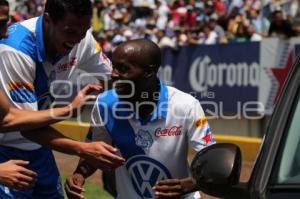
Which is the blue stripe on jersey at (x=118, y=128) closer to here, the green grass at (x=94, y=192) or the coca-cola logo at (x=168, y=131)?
the coca-cola logo at (x=168, y=131)

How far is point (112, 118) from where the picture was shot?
165 inches

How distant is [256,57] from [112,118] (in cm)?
963

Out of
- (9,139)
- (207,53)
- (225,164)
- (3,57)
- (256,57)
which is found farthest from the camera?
(207,53)

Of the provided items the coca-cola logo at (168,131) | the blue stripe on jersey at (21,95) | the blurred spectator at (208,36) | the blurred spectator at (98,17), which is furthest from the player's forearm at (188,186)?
the blurred spectator at (98,17)

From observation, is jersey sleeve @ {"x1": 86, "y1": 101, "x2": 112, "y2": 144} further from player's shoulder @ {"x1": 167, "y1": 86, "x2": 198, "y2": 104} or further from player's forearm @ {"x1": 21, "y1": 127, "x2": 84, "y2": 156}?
player's shoulder @ {"x1": 167, "y1": 86, "x2": 198, "y2": 104}

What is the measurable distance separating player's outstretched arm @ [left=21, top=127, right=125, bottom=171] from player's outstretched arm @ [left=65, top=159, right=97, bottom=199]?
250 millimetres

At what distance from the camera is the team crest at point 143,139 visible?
4145mm

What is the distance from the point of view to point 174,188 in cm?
398

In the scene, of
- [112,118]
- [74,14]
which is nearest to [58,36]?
[74,14]

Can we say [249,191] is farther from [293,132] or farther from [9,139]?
[9,139]

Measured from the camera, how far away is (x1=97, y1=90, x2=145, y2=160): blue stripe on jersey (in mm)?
4160

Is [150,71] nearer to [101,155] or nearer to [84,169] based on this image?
[101,155]

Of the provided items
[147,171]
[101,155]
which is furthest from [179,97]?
[101,155]

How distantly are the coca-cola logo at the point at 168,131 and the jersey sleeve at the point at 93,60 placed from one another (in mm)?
934
